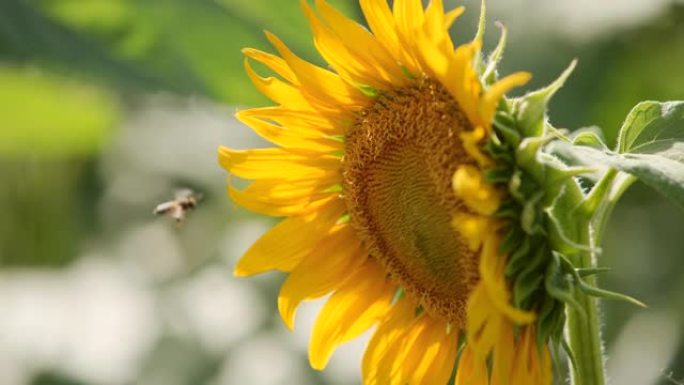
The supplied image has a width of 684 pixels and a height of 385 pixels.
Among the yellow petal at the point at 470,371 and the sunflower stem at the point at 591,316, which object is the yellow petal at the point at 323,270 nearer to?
the yellow petal at the point at 470,371

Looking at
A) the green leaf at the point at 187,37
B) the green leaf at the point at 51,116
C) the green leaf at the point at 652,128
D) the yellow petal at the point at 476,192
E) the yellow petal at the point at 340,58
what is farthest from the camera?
the green leaf at the point at 51,116

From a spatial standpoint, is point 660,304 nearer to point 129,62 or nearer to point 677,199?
point 129,62

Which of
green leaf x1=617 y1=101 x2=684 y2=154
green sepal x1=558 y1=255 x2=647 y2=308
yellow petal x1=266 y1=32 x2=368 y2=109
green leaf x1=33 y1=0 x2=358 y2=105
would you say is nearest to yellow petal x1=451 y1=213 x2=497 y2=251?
green sepal x1=558 y1=255 x2=647 y2=308

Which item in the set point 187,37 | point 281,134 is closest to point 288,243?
point 281,134

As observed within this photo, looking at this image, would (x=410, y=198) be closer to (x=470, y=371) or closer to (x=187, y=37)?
(x=470, y=371)

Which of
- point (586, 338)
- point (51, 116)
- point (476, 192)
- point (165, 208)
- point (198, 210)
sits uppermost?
point (51, 116)

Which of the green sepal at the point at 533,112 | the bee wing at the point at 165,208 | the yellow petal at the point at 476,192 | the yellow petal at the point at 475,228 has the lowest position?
the yellow petal at the point at 475,228

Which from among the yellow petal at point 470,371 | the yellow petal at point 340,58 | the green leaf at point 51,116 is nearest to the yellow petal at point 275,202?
the yellow petal at point 340,58

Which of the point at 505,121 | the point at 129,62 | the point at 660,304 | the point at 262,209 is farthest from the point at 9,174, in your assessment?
the point at 505,121
